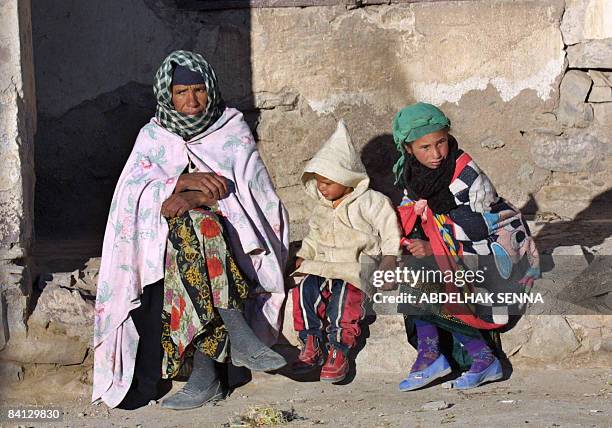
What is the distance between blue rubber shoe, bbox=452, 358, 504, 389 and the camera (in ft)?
16.0

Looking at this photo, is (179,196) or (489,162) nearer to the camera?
(179,196)

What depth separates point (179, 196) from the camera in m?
4.95

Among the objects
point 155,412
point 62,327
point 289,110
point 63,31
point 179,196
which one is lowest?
point 155,412

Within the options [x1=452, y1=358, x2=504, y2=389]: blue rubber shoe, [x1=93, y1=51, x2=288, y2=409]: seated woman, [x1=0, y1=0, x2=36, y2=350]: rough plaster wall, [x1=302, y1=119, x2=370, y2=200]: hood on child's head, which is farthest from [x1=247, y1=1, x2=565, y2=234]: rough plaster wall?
[x1=452, y1=358, x2=504, y2=389]: blue rubber shoe

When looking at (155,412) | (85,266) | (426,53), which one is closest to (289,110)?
(426,53)

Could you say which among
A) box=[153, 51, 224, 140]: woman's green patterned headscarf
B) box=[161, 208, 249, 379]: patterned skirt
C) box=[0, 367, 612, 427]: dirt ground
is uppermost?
box=[153, 51, 224, 140]: woman's green patterned headscarf

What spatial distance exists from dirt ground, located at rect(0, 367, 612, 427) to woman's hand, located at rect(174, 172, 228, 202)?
0.82m

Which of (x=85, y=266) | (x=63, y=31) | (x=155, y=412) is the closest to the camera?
(x=155, y=412)

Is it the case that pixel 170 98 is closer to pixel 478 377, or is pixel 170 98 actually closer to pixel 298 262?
pixel 298 262

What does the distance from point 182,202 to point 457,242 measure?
1167mm

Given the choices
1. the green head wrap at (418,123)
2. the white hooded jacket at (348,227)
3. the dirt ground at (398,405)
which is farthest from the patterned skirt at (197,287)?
the green head wrap at (418,123)

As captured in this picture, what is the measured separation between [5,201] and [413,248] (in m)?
1.72

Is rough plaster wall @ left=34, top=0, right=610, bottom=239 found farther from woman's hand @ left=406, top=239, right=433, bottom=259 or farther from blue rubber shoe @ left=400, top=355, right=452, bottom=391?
blue rubber shoe @ left=400, top=355, right=452, bottom=391

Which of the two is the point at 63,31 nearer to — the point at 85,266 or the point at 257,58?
the point at 257,58
